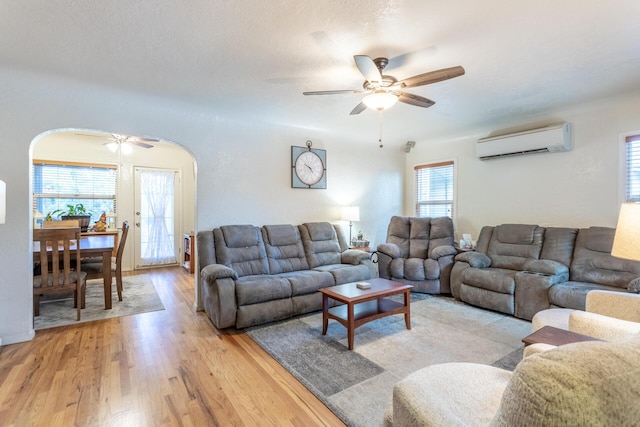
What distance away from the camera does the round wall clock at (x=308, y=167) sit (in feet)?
15.2

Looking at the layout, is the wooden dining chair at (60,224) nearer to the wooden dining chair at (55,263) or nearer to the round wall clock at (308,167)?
the wooden dining chair at (55,263)

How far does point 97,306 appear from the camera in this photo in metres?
3.87

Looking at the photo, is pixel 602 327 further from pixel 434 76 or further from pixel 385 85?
pixel 385 85

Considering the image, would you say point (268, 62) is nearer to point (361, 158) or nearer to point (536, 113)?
point (361, 158)

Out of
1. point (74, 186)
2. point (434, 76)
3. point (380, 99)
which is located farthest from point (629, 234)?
point (74, 186)

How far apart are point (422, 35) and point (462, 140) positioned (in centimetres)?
337

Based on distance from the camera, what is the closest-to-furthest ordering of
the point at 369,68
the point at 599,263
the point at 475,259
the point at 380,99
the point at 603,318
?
the point at 603,318 → the point at 369,68 → the point at 380,99 → the point at 599,263 → the point at 475,259

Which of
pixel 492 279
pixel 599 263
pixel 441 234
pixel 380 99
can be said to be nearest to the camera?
pixel 380 99

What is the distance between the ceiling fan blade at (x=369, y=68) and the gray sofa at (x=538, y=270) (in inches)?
108

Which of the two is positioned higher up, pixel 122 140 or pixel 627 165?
pixel 122 140

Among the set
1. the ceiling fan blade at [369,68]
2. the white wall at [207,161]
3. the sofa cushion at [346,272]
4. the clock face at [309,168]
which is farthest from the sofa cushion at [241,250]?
the ceiling fan blade at [369,68]

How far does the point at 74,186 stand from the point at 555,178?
776 centimetres

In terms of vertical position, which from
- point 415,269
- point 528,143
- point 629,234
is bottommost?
point 415,269

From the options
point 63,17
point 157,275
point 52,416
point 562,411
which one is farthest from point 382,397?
point 157,275
